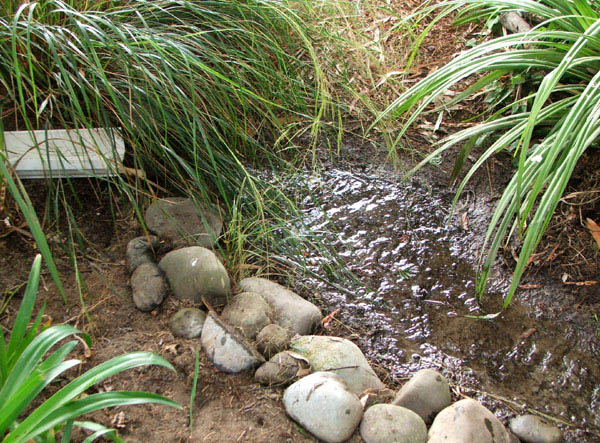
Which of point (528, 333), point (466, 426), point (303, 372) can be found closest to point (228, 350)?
point (303, 372)

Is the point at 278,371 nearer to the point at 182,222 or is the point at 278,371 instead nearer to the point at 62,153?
the point at 182,222

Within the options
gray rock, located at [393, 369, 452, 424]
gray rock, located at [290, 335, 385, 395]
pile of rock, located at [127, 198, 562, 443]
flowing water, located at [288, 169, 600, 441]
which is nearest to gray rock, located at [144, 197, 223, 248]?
A: pile of rock, located at [127, 198, 562, 443]

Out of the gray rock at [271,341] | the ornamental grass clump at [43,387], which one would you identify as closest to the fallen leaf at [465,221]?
the gray rock at [271,341]

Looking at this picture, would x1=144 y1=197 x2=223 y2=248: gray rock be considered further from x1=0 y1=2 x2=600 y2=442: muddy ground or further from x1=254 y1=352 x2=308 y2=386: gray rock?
x1=254 y1=352 x2=308 y2=386: gray rock

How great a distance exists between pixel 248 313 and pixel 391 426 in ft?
1.96

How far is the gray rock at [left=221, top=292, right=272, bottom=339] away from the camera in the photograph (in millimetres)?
1887

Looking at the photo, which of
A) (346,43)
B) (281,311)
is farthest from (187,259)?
(346,43)

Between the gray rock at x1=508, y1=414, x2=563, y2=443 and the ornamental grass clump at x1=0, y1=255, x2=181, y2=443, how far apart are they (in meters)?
1.12

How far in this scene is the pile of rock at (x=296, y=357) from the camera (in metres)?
1.61

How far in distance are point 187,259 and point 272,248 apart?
0.43 m

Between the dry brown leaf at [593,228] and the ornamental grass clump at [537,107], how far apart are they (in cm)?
21

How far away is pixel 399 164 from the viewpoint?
2.82 meters

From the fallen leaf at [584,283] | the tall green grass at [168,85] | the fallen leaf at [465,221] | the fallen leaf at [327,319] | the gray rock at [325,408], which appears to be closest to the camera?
the gray rock at [325,408]

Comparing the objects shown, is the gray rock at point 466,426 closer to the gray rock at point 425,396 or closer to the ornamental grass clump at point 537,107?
the gray rock at point 425,396
